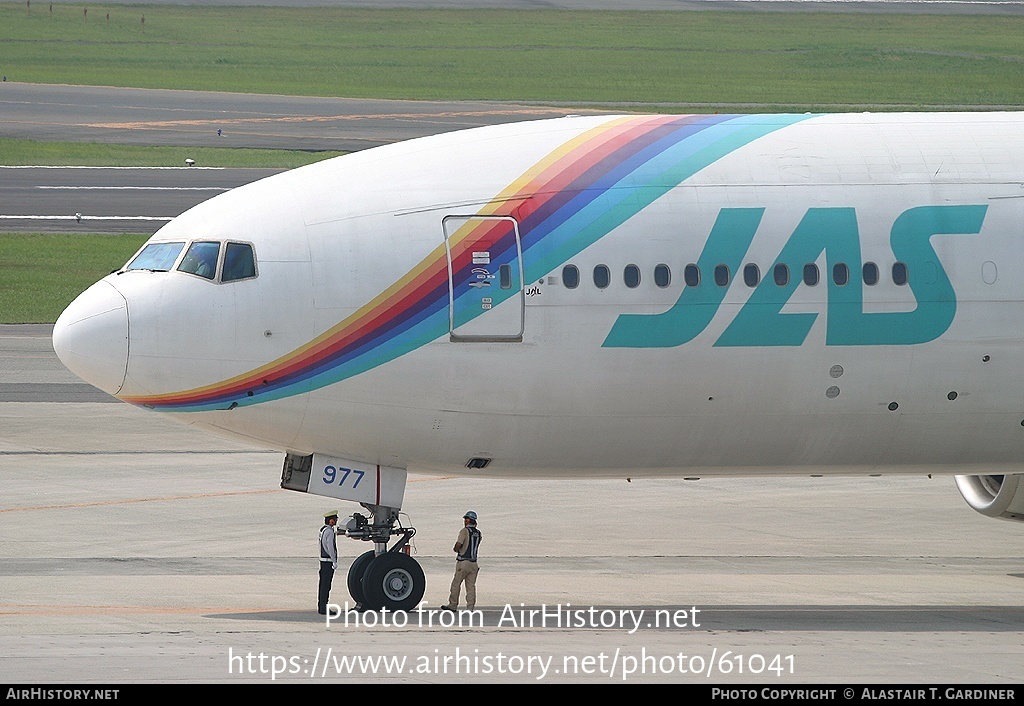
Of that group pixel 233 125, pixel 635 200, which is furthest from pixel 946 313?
pixel 233 125

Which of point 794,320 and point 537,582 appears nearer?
point 794,320

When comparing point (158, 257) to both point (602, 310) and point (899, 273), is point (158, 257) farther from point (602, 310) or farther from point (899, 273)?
point (899, 273)

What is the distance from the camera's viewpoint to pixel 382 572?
22.1 meters

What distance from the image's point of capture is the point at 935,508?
32.2 meters

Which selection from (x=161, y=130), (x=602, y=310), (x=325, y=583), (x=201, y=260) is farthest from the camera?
(x=161, y=130)

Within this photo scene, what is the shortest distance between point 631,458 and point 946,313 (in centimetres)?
453

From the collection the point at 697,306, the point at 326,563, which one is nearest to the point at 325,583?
the point at 326,563

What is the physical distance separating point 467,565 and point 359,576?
1.53 metres

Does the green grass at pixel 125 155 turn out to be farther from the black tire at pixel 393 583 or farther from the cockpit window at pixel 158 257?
the black tire at pixel 393 583

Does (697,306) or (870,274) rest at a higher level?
(870,274)

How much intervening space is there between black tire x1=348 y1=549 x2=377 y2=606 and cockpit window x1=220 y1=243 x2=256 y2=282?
4002mm

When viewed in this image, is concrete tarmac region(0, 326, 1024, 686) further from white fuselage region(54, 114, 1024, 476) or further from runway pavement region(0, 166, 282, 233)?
runway pavement region(0, 166, 282, 233)

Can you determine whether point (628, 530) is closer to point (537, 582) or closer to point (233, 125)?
point (537, 582)

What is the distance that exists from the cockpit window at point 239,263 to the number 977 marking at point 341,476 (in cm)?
280
